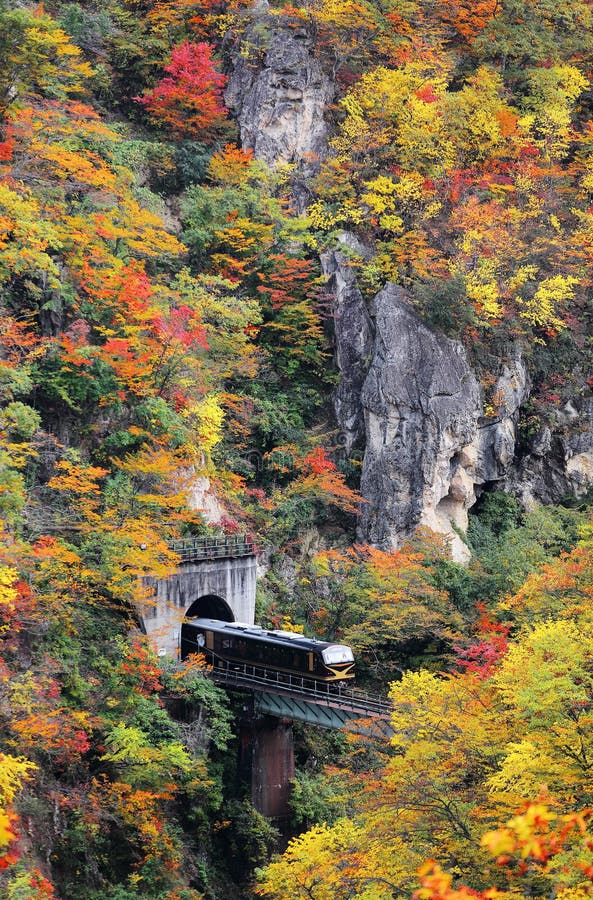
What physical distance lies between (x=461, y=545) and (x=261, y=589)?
7.95 metres

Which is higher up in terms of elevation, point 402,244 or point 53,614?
point 402,244

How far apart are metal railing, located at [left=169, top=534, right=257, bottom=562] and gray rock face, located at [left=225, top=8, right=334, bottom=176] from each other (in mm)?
18006

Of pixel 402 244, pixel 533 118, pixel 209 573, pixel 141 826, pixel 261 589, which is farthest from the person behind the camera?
pixel 533 118

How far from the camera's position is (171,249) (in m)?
38.4

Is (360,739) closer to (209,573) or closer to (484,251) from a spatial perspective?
(209,573)

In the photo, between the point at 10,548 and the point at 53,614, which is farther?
the point at 53,614

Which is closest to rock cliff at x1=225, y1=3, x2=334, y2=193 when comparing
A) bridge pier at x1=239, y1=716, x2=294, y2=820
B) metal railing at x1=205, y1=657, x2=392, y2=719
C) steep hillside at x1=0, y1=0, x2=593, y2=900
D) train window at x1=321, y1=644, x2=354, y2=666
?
steep hillside at x1=0, y1=0, x2=593, y2=900

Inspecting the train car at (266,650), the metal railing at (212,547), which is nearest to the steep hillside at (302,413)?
the metal railing at (212,547)

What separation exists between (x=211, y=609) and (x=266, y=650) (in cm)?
468

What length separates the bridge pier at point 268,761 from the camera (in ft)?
100

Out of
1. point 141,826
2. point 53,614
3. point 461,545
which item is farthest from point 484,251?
point 141,826

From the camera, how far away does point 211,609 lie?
3528cm

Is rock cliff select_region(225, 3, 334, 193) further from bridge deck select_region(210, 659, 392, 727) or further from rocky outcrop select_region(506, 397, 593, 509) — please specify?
bridge deck select_region(210, 659, 392, 727)

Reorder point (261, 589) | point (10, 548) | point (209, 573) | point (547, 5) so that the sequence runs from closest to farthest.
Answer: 1. point (10, 548)
2. point (209, 573)
3. point (261, 589)
4. point (547, 5)
